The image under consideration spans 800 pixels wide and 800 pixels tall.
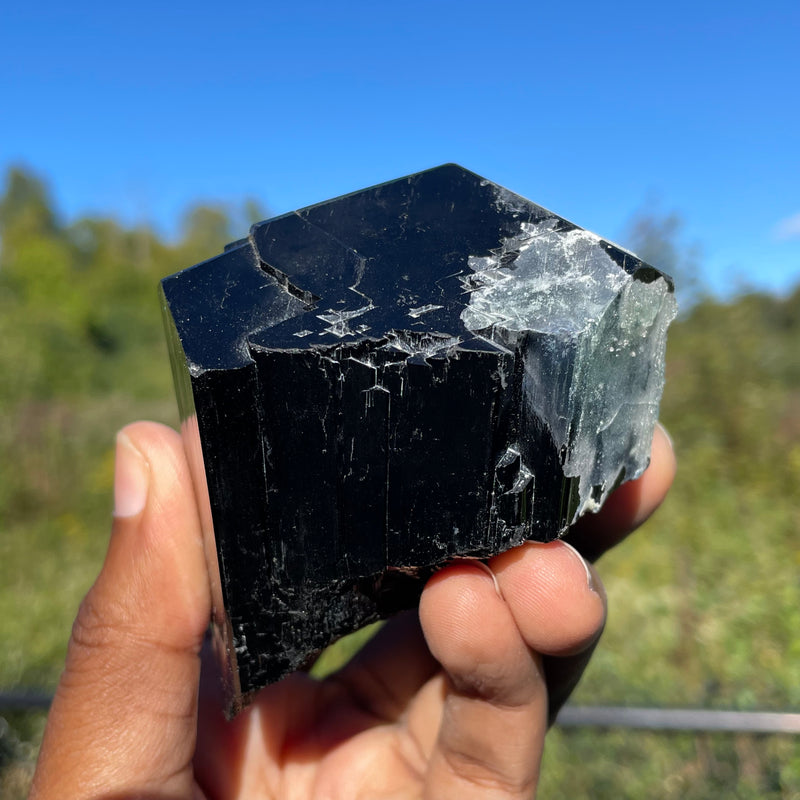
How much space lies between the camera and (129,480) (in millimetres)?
1055

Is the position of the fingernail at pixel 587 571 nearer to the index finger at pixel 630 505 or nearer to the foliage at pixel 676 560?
the index finger at pixel 630 505

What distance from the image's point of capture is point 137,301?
1588cm

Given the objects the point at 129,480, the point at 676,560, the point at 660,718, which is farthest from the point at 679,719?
the point at 676,560

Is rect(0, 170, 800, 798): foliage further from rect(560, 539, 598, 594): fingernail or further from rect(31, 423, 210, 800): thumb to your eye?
rect(31, 423, 210, 800): thumb

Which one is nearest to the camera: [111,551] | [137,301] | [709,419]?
[111,551]

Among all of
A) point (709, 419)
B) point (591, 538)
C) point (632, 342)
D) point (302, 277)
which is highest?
point (302, 277)

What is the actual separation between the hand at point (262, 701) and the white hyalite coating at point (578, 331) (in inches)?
6.8

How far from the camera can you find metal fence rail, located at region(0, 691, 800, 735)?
1.91 metres

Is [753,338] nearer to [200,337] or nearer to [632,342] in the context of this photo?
[632,342]

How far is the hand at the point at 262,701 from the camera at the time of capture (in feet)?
3.08

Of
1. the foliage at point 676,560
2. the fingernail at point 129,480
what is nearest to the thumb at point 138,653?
the fingernail at point 129,480

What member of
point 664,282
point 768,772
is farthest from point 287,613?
point 768,772

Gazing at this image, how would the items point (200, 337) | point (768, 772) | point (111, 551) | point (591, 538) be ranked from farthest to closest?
point (768, 772) → point (591, 538) → point (111, 551) → point (200, 337)

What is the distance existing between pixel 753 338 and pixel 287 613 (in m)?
5.16
